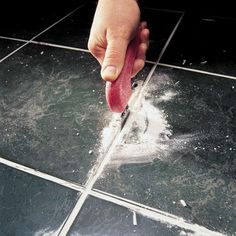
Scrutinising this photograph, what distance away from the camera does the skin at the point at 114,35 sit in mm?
470

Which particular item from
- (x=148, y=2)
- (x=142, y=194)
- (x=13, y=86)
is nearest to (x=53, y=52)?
(x=13, y=86)

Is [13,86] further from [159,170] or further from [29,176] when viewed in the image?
[159,170]

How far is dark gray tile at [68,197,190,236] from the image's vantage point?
1.28ft

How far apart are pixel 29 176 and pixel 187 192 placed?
0.78ft

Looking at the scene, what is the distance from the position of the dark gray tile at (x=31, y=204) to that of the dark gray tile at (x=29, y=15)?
0.52m

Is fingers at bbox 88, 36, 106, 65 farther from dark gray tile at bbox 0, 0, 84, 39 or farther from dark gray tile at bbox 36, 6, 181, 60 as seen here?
dark gray tile at bbox 0, 0, 84, 39

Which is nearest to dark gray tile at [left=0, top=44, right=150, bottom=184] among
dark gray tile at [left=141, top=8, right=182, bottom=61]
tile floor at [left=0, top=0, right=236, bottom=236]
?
tile floor at [left=0, top=0, right=236, bottom=236]

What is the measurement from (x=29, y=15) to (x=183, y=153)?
737 mm

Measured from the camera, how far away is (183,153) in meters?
0.48

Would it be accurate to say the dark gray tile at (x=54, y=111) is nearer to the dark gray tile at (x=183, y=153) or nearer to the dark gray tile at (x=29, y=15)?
the dark gray tile at (x=183, y=153)

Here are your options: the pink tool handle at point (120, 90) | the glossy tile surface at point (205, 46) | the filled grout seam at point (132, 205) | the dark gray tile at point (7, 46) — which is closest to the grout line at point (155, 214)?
the filled grout seam at point (132, 205)

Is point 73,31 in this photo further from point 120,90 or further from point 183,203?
point 183,203

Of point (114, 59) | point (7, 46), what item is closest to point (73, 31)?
point (7, 46)

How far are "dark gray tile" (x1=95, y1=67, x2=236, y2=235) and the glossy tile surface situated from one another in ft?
0.22
